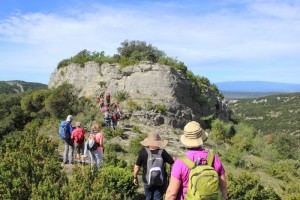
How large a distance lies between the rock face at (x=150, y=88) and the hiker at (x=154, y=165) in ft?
62.5

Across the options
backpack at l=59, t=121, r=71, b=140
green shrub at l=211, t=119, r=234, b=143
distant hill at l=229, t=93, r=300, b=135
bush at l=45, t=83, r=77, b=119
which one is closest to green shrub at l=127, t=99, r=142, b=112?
bush at l=45, t=83, r=77, b=119

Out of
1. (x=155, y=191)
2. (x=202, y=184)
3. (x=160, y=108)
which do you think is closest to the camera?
(x=202, y=184)

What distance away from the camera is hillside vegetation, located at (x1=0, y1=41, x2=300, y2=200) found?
24.4 ft

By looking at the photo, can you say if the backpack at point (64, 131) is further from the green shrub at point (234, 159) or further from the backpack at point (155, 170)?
the green shrub at point (234, 159)

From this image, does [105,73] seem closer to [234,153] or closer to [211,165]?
[234,153]

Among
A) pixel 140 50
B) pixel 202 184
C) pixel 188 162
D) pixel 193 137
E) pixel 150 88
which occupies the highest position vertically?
pixel 140 50

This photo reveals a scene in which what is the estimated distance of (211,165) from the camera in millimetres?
4621

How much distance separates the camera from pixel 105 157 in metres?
12.2

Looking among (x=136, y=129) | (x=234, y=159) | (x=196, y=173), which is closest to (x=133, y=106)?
(x=136, y=129)

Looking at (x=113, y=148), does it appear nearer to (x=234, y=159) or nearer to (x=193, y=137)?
(x=234, y=159)

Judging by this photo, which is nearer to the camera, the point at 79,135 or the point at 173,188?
the point at 173,188

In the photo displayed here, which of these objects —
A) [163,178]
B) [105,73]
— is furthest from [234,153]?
[105,73]

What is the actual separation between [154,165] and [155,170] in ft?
0.33

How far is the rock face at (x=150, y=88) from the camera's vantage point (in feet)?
88.3
